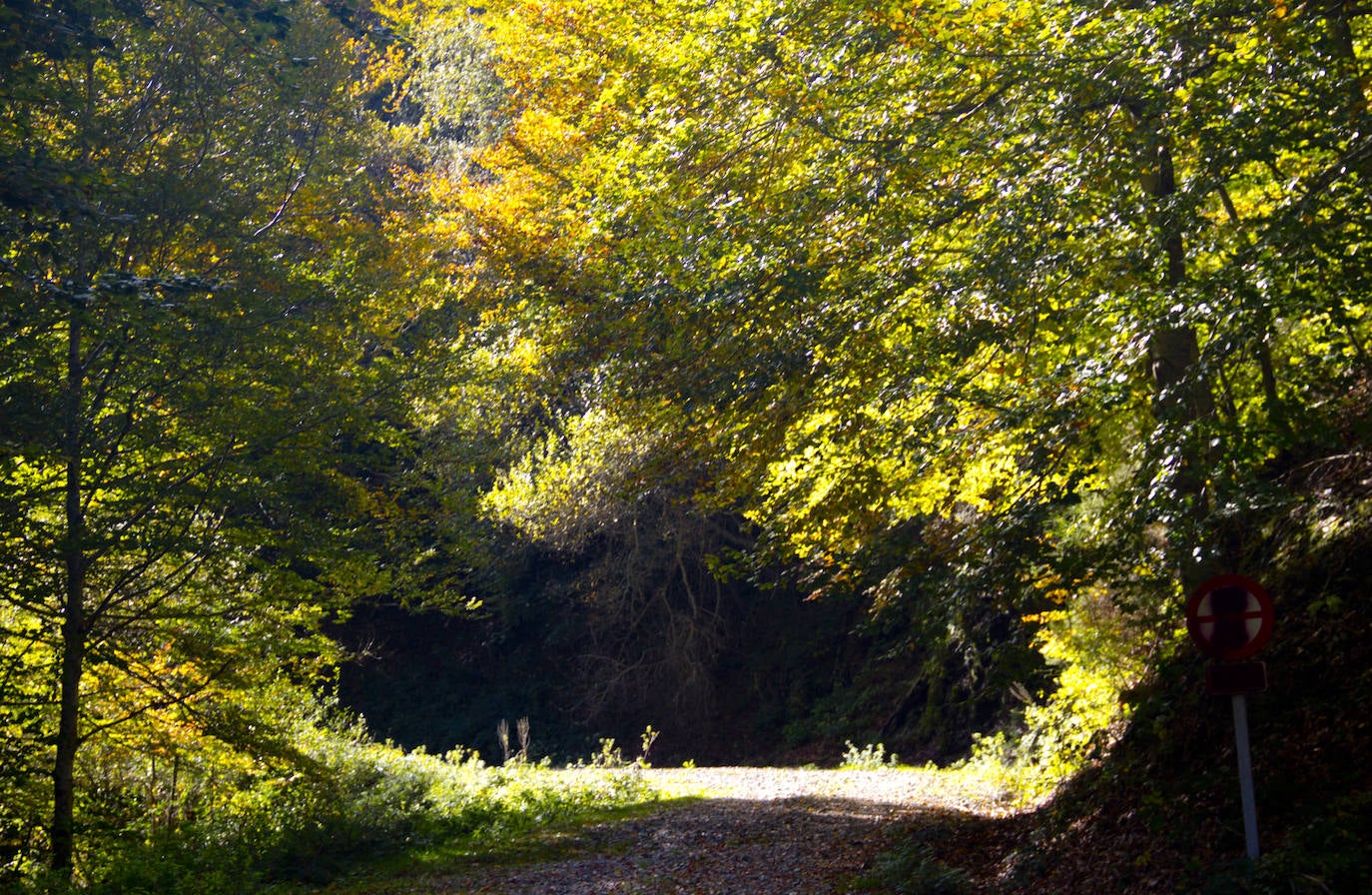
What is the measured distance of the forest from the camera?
6387mm

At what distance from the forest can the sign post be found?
52 centimetres

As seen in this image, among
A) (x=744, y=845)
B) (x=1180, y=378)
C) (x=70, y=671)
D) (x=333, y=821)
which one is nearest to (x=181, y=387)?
(x=70, y=671)

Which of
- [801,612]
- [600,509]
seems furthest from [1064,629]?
[801,612]

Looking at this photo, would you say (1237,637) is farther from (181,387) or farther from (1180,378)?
(181,387)

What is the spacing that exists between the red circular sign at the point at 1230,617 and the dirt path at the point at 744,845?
13.4 feet

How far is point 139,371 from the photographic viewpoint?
9.45 m

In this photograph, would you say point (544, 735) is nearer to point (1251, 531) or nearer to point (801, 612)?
point (801, 612)

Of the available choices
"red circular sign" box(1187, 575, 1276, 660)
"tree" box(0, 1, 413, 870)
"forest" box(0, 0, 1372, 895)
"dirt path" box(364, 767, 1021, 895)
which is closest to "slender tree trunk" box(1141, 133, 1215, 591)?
"forest" box(0, 0, 1372, 895)

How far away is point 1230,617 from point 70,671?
9.03m

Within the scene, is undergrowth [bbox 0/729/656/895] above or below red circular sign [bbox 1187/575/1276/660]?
below

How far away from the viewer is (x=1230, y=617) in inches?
222

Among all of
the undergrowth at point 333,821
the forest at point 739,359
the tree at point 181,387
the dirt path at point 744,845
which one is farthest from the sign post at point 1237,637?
the undergrowth at point 333,821

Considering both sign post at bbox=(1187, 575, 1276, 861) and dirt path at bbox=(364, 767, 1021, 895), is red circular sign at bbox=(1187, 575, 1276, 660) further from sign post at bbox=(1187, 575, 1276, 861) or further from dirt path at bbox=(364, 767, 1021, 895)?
dirt path at bbox=(364, 767, 1021, 895)

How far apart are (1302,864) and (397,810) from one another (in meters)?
9.53
